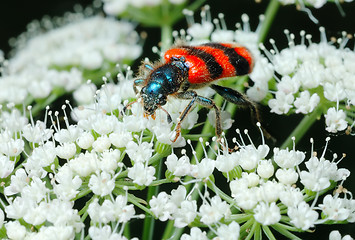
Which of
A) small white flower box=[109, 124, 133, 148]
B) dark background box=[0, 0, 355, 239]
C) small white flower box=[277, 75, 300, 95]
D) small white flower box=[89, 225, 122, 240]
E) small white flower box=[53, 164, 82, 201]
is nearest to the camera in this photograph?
small white flower box=[89, 225, 122, 240]

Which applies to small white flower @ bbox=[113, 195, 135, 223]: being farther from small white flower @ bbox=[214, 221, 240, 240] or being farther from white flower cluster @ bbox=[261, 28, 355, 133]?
white flower cluster @ bbox=[261, 28, 355, 133]

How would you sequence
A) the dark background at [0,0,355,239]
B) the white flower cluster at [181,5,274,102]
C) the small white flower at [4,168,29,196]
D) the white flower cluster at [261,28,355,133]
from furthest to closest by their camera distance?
the dark background at [0,0,355,239] → the white flower cluster at [181,5,274,102] → the white flower cluster at [261,28,355,133] → the small white flower at [4,168,29,196]

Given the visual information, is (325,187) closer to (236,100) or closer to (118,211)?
(236,100)

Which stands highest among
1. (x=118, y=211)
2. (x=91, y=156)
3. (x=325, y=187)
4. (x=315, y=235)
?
(x=91, y=156)

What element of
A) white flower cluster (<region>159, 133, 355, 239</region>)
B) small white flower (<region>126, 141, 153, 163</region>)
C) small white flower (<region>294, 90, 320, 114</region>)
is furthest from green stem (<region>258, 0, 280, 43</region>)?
small white flower (<region>126, 141, 153, 163</region>)

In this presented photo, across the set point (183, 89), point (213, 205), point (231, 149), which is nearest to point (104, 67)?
point (183, 89)
